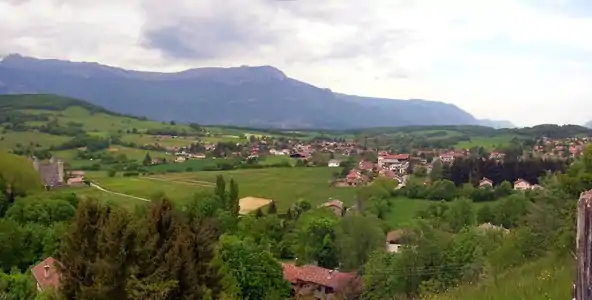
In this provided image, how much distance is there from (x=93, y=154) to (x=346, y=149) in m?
55.3

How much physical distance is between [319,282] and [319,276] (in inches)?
36.4

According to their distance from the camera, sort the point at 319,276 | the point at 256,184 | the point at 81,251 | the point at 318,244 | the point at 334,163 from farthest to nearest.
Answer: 1. the point at 334,163
2. the point at 256,184
3. the point at 318,244
4. the point at 319,276
5. the point at 81,251

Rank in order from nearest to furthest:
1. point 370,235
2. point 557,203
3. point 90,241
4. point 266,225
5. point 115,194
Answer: point 90,241, point 557,203, point 370,235, point 266,225, point 115,194

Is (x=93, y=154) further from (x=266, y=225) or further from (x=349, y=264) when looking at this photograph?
(x=349, y=264)

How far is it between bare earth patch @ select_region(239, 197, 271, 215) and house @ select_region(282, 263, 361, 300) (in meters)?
20.4

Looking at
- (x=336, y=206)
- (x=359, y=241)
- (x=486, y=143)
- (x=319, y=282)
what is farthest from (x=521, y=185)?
(x=486, y=143)

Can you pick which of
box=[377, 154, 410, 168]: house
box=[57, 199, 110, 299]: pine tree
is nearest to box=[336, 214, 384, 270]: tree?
box=[57, 199, 110, 299]: pine tree

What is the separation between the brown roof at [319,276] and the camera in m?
35.0

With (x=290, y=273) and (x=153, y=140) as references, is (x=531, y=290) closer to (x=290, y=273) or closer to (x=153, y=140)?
(x=290, y=273)

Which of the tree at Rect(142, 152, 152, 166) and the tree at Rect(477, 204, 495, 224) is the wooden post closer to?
the tree at Rect(477, 204, 495, 224)

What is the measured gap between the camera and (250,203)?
63500 mm

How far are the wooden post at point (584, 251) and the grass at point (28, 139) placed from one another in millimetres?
111365

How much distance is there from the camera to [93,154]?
105 m

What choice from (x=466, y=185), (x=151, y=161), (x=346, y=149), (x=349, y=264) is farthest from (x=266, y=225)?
(x=346, y=149)
